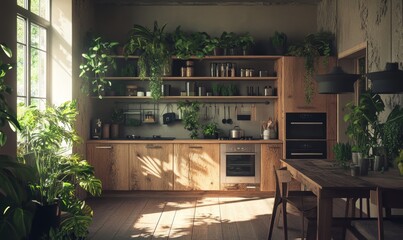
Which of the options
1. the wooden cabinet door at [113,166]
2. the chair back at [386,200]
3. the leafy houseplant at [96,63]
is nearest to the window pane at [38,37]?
the leafy houseplant at [96,63]

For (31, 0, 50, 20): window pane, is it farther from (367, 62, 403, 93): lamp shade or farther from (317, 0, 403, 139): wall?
(367, 62, 403, 93): lamp shade

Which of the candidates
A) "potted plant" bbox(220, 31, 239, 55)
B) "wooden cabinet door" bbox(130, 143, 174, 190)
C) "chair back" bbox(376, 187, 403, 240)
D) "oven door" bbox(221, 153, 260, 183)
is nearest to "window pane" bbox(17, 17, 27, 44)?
"wooden cabinet door" bbox(130, 143, 174, 190)

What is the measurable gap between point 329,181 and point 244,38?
175 inches

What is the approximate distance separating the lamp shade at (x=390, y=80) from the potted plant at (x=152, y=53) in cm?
429

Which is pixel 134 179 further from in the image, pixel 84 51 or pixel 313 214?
pixel 313 214

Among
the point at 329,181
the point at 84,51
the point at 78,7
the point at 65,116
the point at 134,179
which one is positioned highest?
the point at 78,7

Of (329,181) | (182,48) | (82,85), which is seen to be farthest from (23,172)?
(182,48)

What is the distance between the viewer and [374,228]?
132 inches

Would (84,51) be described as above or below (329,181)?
above

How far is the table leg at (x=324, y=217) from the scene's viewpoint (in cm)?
339

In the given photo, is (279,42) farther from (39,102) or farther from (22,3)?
(22,3)

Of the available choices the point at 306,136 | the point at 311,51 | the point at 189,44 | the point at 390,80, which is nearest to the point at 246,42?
the point at 189,44

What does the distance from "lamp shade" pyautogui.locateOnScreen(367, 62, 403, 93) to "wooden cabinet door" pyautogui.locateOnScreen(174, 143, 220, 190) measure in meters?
3.98

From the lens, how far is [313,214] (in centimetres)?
400
